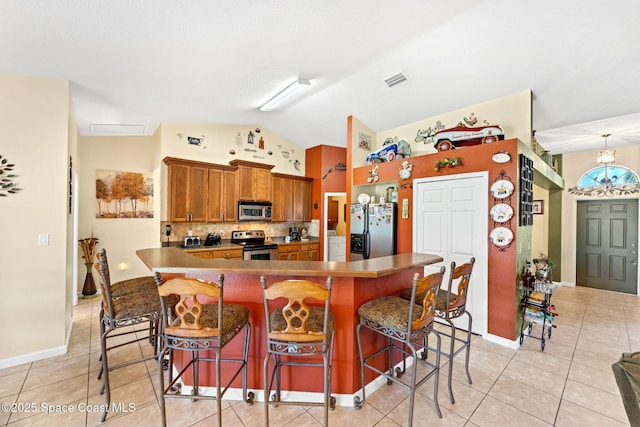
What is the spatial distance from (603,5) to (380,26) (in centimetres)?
180

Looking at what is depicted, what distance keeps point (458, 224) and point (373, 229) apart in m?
1.31

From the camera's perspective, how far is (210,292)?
149 centimetres

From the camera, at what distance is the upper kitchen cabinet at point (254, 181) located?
16.5ft

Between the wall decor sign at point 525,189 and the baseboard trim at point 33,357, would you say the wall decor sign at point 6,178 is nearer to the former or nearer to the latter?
the baseboard trim at point 33,357

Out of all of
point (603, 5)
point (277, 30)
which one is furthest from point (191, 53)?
point (603, 5)

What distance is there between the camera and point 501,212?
300 centimetres

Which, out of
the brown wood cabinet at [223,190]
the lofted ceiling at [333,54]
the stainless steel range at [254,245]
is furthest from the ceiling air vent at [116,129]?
the stainless steel range at [254,245]

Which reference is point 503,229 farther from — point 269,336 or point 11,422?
→ point 11,422

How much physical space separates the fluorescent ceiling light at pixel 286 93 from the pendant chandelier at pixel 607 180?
17.5 feet

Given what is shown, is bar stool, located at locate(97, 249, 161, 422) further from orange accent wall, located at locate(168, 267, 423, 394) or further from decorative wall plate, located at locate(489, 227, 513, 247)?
decorative wall plate, located at locate(489, 227, 513, 247)

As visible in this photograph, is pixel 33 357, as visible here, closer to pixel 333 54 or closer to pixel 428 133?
pixel 333 54

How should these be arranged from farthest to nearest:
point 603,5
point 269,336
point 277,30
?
point 277,30 < point 603,5 < point 269,336

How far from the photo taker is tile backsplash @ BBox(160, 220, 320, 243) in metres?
4.64

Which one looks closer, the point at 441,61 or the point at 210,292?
the point at 210,292
